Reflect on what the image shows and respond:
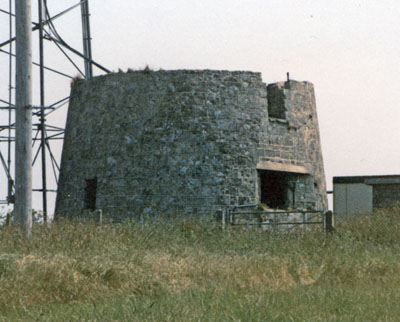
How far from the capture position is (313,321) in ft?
21.0

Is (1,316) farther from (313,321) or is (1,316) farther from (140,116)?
(140,116)

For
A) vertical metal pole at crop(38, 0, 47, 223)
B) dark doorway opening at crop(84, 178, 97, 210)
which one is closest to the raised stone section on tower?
dark doorway opening at crop(84, 178, 97, 210)

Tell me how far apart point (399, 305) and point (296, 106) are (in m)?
13.1

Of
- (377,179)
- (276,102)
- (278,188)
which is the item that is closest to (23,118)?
(276,102)

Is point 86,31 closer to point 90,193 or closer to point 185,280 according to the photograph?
point 90,193

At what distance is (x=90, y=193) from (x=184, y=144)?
3538 millimetres

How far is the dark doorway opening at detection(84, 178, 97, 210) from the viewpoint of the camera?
64.8 feet

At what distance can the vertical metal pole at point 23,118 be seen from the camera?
37.3ft

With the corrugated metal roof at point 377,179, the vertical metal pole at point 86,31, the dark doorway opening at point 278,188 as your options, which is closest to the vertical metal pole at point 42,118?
the vertical metal pole at point 86,31

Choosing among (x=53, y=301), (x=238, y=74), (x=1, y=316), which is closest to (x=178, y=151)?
(x=238, y=74)

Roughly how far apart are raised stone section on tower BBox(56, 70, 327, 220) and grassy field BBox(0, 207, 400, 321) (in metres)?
4.81

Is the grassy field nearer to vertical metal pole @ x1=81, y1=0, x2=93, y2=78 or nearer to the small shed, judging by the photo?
vertical metal pole @ x1=81, y1=0, x2=93, y2=78

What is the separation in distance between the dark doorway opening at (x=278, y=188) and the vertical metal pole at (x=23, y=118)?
888 cm

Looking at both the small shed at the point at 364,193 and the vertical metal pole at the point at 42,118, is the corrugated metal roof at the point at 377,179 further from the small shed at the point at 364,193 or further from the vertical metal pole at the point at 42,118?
the vertical metal pole at the point at 42,118
